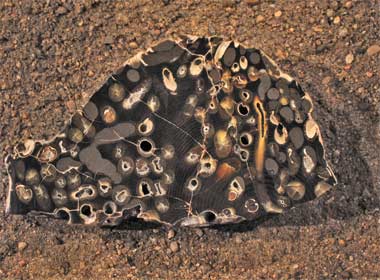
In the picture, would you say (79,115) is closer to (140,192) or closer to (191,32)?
(140,192)

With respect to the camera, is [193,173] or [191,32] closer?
[193,173]

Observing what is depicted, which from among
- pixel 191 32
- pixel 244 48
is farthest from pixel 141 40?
pixel 244 48

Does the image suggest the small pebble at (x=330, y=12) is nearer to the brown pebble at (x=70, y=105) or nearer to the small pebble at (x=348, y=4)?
the small pebble at (x=348, y=4)

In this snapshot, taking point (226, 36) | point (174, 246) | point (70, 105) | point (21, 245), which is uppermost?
point (226, 36)

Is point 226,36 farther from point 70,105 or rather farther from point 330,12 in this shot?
point 70,105

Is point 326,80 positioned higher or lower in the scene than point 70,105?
higher

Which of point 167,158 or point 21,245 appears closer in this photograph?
point 167,158

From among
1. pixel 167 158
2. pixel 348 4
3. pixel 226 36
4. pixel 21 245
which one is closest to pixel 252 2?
pixel 226 36
